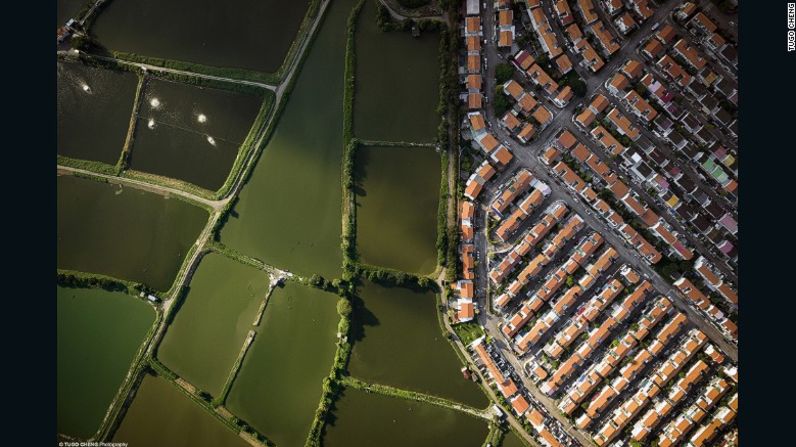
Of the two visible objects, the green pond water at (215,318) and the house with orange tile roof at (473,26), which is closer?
the house with orange tile roof at (473,26)

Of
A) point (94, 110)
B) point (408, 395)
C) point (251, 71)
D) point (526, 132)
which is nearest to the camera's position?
point (526, 132)

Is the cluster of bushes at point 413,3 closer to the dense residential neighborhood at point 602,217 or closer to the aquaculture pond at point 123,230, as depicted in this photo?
the dense residential neighborhood at point 602,217

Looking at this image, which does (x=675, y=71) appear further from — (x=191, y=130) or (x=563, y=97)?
(x=191, y=130)

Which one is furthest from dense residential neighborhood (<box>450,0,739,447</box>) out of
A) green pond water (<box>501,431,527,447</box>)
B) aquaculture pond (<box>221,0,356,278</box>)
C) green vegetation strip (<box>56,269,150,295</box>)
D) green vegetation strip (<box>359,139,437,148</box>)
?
green vegetation strip (<box>56,269,150,295</box>)

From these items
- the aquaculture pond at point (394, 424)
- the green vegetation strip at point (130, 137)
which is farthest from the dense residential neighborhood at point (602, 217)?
the green vegetation strip at point (130, 137)

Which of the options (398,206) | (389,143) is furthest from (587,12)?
(398,206)
